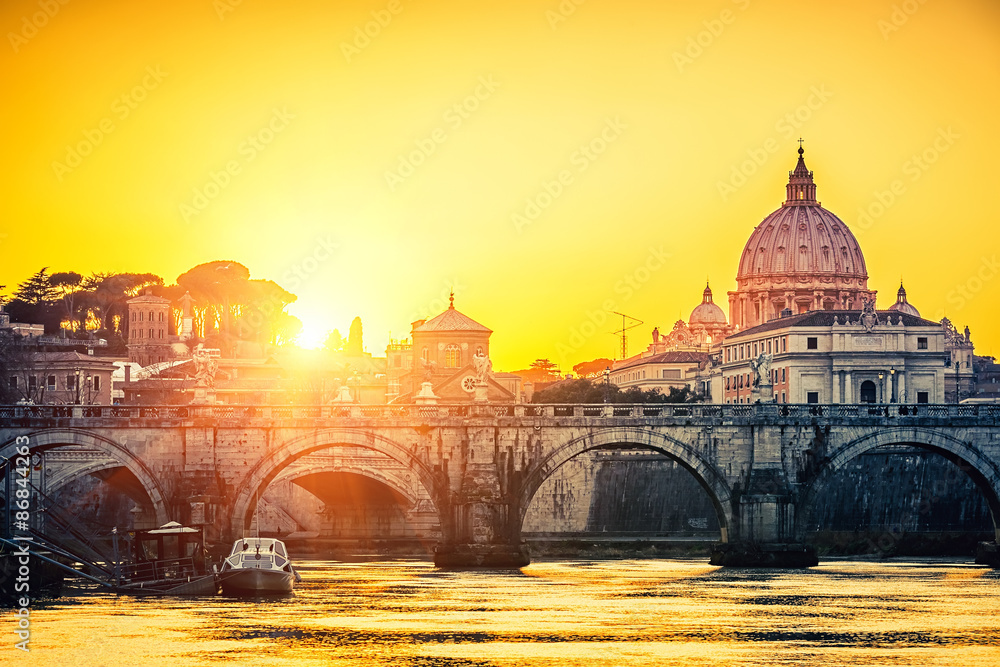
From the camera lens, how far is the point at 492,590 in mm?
65250

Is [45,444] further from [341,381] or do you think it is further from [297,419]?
[341,381]

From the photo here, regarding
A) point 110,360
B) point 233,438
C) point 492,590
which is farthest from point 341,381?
point 492,590

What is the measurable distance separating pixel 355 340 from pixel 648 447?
11487 centimetres

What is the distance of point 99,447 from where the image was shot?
7706 centimetres

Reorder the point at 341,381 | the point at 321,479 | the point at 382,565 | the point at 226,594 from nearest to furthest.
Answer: the point at 226,594 < the point at 382,565 < the point at 321,479 < the point at 341,381

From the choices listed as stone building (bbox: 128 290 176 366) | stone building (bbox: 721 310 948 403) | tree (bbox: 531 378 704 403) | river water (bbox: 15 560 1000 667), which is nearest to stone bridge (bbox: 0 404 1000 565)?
river water (bbox: 15 560 1000 667)

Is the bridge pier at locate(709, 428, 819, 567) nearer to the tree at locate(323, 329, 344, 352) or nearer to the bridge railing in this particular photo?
the bridge railing

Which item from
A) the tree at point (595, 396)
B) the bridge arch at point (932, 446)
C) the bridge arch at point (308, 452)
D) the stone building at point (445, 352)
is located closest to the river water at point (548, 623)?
the bridge arch at point (308, 452)

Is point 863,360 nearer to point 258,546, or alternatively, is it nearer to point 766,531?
point 766,531

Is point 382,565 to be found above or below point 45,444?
below

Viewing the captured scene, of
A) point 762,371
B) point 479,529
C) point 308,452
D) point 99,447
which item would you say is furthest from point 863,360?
point 99,447

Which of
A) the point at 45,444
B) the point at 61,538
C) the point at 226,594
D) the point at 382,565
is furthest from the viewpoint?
the point at 382,565

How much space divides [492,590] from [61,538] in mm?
17352

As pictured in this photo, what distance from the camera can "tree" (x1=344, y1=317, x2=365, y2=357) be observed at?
18800 centimetres
